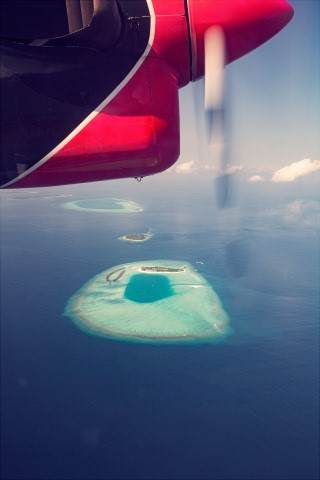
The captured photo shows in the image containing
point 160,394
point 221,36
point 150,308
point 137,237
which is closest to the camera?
point 221,36

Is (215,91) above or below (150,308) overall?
above

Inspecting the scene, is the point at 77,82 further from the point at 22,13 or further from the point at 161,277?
the point at 161,277

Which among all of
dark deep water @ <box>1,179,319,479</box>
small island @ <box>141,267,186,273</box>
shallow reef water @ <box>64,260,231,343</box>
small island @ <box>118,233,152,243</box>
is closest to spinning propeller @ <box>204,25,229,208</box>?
dark deep water @ <box>1,179,319,479</box>

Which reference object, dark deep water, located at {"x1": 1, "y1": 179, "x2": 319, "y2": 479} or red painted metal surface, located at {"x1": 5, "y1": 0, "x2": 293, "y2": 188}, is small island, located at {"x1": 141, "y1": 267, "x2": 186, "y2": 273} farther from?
red painted metal surface, located at {"x1": 5, "y1": 0, "x2": 293, "y2": 188}

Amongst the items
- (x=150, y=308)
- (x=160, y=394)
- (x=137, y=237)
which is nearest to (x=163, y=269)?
(x=150, y=308)

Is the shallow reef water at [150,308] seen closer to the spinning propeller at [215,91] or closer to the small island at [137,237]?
the small island at [137,237]

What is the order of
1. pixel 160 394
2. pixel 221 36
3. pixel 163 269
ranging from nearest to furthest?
pixel 221 36 < pixel 160 394 < pixel 163 269

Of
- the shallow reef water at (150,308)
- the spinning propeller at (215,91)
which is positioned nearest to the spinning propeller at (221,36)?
the spinning propeller at (215,91)

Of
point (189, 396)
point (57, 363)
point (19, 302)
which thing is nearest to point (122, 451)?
point (189, 396)

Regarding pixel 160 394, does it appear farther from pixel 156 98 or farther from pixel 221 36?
pixel 221 36
